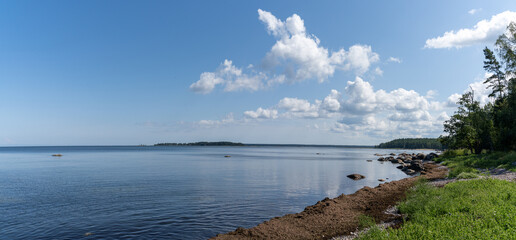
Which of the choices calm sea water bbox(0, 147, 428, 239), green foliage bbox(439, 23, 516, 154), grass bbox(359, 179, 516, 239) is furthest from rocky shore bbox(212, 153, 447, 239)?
green foliage bbox(439, 23, 516, 154)

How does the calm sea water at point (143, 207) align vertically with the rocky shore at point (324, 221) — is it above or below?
below

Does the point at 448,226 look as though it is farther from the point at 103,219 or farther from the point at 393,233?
the point at 103,219

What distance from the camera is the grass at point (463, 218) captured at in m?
9.88

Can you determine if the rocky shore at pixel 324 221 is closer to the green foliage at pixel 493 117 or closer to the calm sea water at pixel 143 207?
the calm sea water at pixel 143 207

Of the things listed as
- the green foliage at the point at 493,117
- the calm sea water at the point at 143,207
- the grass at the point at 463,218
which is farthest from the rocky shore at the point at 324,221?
the green foliage at the point at 493,117

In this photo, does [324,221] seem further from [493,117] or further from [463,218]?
[493,117]

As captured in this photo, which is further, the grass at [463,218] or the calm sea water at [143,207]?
the calm sea water at [143,207]

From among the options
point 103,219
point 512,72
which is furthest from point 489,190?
point 512,72

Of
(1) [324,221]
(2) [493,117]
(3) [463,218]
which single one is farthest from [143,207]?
(2) [493,117]

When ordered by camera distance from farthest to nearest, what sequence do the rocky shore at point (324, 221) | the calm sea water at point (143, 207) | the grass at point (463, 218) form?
the calm sea water at point (143, 207), the rocky shore at point (324, 221), the grass at point (463, 218)

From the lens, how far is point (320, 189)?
34250 mm

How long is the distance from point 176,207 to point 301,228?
1180 centimetres

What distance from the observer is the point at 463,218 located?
11.5m

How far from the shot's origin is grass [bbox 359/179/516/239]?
389 inches
